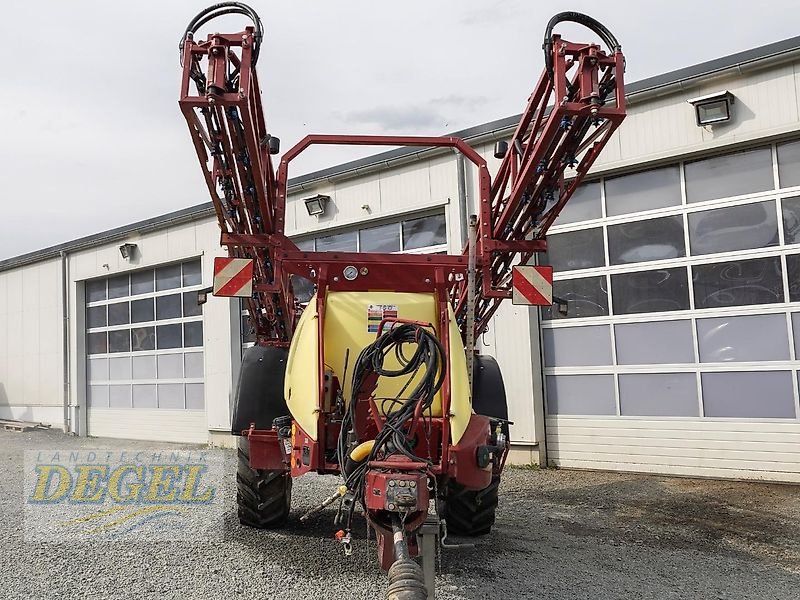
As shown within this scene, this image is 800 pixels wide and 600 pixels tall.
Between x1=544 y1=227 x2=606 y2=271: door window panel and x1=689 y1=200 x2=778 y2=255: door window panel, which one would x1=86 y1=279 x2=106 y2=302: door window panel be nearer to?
x1=544 y1=227 x2=606 y2=271: door window panel

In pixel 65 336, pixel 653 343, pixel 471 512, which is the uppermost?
pixel 65 336

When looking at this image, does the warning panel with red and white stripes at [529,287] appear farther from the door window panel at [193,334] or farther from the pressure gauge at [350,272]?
the door window panel at [193,334]

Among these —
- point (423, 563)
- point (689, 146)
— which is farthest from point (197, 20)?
point (689, 146)

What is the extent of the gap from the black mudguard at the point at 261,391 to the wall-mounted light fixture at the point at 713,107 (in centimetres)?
561

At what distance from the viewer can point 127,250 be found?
14.9m

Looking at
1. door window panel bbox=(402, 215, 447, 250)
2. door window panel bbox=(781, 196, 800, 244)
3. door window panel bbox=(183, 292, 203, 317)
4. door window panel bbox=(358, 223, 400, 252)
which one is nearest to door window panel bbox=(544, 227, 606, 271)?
door window panel bbox=(402, 215, 447, 250)

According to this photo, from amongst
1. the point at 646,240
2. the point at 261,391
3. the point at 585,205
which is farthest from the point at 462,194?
the point at 261,391

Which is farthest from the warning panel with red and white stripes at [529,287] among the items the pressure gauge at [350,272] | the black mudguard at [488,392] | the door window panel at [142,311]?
the door window panel at [142,311]

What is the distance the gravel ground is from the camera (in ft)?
14.5

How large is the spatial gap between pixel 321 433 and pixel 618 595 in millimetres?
2141

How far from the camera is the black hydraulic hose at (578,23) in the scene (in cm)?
453

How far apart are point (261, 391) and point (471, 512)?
75.3 inches

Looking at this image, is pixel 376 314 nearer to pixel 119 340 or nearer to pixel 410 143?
pixel 410 143

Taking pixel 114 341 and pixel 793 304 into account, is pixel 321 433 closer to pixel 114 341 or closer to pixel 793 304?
pixel 793 304
